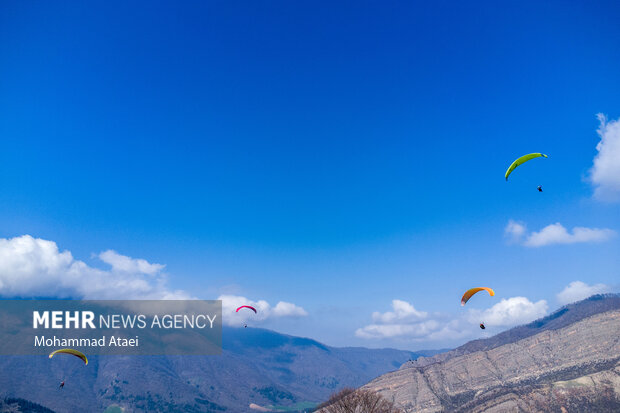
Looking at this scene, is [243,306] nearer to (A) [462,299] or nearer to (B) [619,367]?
(A) [462,299]

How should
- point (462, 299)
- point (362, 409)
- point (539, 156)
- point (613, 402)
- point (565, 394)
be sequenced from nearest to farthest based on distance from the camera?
1. point (539, 156)
2. point (462, 299)
3. point (362, 409)
4. point (613, 402)
5. point (565, 394)

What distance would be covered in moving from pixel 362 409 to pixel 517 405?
5296 inches

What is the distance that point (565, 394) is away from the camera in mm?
190750

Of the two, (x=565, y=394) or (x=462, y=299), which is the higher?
(x=462, y=299)

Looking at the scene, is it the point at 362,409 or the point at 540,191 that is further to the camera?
the point at 362,409

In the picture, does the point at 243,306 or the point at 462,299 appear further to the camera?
the point at 243,306

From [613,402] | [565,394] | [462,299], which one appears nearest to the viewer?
[462,299]

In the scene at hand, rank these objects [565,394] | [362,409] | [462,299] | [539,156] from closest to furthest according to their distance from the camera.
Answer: [539,156]
[462,299]
[362,409]
[565,394]

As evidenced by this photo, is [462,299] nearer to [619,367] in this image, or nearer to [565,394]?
[565,394]

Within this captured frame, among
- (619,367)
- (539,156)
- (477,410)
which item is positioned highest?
(539,156)

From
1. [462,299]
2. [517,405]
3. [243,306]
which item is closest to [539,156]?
[462,299]

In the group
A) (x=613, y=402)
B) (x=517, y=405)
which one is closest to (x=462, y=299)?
(x=517, y=405)

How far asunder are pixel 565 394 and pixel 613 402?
18.2 metres

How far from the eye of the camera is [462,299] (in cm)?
5375
